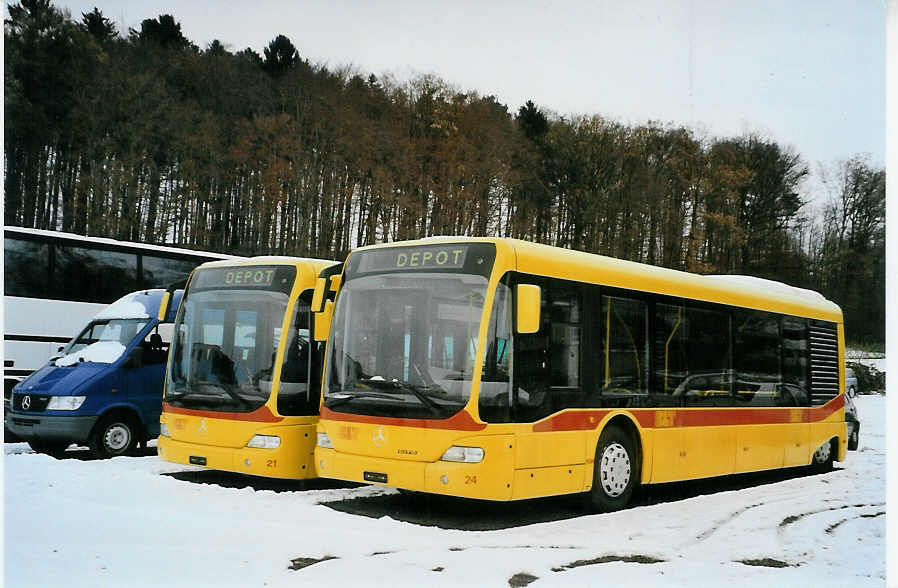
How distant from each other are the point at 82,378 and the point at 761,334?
24.6 ft

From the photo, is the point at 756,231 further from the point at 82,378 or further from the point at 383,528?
the point at 82,378

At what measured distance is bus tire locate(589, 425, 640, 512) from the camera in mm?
8398

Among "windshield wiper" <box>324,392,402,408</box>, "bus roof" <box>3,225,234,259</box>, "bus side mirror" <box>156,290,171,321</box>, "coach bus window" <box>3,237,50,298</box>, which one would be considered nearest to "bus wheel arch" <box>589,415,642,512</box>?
"windshield wiper" <box>324,392,402,408</box>

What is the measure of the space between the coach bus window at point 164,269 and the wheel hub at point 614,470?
5.01m

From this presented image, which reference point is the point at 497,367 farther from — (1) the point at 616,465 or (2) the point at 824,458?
(2) the point at 824,458

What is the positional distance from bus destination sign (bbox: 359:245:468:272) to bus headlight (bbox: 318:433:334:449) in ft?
4.74

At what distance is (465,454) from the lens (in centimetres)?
735

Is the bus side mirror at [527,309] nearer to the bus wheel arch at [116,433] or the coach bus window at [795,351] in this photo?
the coach bus window at [795,351]

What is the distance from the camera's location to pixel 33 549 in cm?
719

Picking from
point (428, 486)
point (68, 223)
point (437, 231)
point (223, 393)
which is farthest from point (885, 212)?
point (68, 223)

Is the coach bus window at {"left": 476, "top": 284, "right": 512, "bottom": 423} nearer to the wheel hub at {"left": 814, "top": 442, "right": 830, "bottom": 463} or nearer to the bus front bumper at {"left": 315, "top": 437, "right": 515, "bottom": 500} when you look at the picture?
the bus front bumper at {"left": 315, "top": 437, "right": 515, "bottom": 500}

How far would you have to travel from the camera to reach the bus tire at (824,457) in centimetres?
1115

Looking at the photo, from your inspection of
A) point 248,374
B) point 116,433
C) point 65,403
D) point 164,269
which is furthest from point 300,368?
point 65,403

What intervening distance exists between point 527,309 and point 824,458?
18.2 ft
